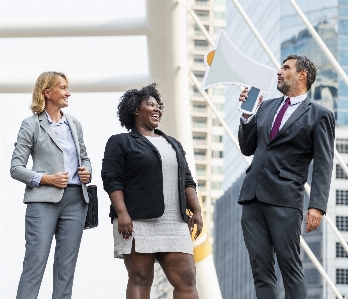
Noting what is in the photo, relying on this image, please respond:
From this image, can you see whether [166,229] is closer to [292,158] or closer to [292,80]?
[292,158]

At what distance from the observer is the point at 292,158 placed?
14.7 feet

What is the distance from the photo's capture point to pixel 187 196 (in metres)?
4.67

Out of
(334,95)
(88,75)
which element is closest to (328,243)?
(334,95)

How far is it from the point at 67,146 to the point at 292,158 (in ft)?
3.58

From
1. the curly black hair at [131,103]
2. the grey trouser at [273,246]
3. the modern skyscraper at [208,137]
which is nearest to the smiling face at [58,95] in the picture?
the curly black hair at [131,103]

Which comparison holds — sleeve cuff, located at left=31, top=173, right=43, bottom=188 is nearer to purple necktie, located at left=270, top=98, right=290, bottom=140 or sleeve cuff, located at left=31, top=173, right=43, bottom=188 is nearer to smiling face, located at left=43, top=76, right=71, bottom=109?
smiling face, located at left=43, top=76, right=71, bottom=109

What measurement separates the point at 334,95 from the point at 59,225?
6845 centimetres

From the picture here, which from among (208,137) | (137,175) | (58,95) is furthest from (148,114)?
(208,137)

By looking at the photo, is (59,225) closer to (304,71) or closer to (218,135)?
(304,71)

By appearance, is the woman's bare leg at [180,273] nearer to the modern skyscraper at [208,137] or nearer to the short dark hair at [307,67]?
the short dark hair at [307,67]

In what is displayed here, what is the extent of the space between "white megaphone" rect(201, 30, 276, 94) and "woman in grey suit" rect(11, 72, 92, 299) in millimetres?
744

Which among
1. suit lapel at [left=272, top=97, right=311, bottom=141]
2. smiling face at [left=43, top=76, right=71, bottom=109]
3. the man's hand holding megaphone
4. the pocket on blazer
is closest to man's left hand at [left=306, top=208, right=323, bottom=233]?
the pocket on blazer

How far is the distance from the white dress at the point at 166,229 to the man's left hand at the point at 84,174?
11.1 inches

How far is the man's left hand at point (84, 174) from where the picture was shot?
4.71 metres
